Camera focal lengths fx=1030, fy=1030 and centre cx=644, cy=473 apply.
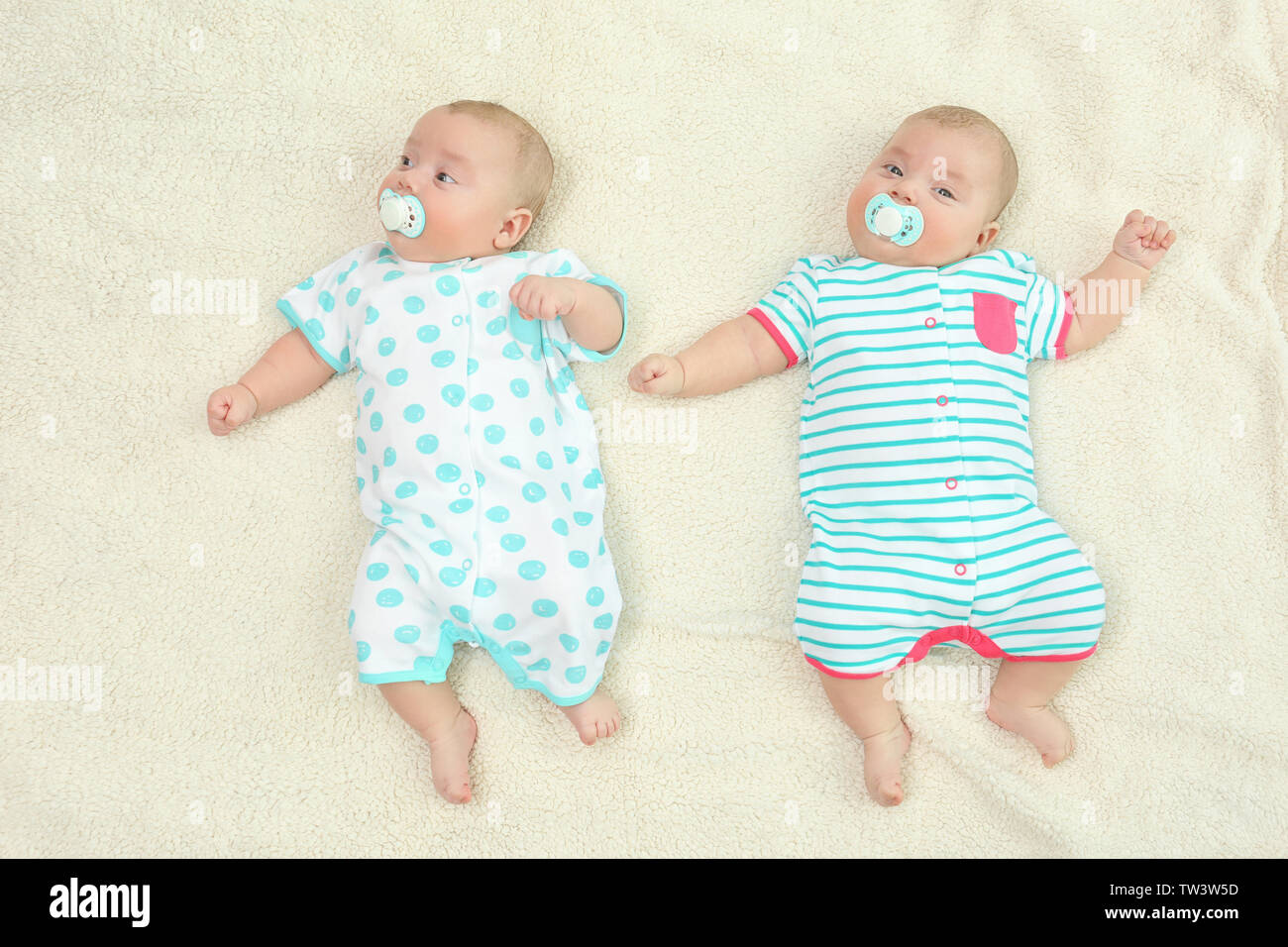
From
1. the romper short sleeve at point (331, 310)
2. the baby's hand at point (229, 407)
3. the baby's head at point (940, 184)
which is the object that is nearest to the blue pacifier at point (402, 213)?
the romper short sleeve at point (331, 310)

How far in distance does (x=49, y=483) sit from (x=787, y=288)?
4.61 feet

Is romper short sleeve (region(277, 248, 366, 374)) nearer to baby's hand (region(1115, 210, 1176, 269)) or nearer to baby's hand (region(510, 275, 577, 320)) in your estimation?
baby's hand (region(510, 275, 577, 320))

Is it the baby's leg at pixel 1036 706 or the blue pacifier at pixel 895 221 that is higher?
the blue pacifier at pixel 895 221

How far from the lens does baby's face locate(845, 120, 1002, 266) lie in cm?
180

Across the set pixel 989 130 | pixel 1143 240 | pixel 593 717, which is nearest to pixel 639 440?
pixel 593 717

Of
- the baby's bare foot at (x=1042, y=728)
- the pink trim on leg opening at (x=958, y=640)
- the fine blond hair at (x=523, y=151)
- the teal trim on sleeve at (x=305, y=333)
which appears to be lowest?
the baby's bare foot at (x=1042, y=728)

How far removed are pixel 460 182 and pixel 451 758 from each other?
3.28 ft

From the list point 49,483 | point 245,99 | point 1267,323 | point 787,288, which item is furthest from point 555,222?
point 1267,323

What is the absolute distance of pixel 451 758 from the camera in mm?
1757

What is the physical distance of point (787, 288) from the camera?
1.88 meters

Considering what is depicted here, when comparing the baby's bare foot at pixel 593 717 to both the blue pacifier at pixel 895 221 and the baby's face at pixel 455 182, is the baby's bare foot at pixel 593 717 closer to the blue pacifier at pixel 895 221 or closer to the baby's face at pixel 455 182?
the baby's face at pixel 455 182

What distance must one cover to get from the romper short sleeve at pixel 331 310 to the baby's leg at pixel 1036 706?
1.30 meters

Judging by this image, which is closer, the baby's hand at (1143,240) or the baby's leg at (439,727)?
the baby's leg at (439,727)

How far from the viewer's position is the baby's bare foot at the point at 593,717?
178cm
